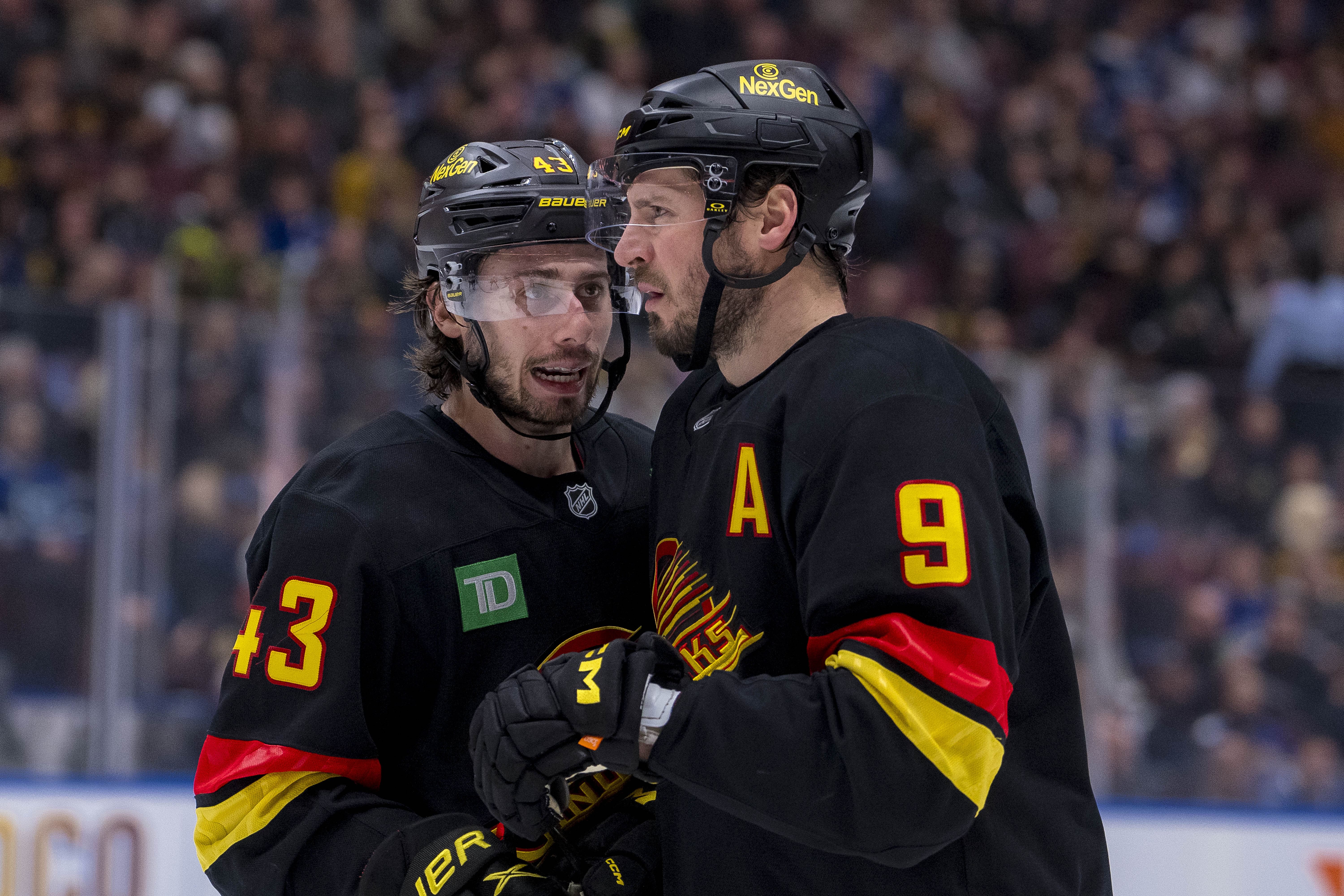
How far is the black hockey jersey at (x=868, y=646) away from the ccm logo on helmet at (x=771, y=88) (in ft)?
0.98

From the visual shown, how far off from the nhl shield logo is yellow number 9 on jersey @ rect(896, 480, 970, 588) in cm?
82

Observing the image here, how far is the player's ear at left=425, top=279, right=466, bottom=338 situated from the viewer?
2.36m

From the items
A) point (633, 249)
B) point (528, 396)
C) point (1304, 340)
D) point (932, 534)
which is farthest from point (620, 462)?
point (1304, 340)

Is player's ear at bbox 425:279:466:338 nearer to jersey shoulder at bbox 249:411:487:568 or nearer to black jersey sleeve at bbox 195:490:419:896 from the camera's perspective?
jersey shoulder at bbox 249:411:487:568

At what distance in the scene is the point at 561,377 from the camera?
231cm

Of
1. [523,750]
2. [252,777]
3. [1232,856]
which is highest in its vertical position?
[523,750]

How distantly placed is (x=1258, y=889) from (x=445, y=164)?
9.45 ft

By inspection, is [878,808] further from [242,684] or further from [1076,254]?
[1076,254]

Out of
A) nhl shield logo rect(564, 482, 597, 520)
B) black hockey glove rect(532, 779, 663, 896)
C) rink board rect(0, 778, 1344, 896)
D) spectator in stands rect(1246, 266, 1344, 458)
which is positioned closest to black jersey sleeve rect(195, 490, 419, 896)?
black hockey glove rect(532, 779, 663, 896)

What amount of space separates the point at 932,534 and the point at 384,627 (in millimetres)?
894

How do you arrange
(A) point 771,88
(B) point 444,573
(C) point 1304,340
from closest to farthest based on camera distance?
(A) point 771,88, (B) point 444,573, (C) point 1304,340

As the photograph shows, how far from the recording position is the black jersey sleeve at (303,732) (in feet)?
6.73

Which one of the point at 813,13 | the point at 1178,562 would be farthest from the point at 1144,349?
the point at 813,13

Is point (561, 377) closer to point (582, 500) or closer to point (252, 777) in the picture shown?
point (582, 500)
